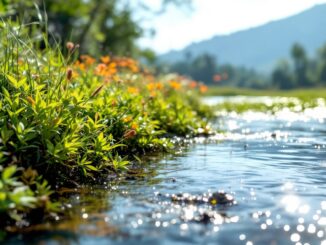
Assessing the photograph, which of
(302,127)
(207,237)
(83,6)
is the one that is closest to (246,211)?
(207,237)

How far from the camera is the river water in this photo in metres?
3.17

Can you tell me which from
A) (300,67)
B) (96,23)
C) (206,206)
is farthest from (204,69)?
(206,206)

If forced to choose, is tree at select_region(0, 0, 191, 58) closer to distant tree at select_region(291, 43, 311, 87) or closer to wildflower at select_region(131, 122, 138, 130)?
wildflower at select_region(131, 122, 138, 130)

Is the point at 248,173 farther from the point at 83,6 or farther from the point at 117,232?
the point at 83,6

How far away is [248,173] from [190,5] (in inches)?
1802

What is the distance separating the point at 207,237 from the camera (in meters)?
3.14

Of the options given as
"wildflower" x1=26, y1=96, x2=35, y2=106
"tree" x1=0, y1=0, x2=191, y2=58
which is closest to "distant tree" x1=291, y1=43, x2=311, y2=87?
"tree" x1=0, y1=0, x2=191, y2=58

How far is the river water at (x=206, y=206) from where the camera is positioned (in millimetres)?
3166

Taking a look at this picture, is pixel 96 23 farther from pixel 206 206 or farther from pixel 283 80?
→ pixel 283 80

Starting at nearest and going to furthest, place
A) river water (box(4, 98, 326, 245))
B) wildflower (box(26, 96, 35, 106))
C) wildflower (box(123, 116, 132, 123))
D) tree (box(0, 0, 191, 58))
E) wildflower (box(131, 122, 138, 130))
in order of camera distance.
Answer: river water (box(4, 98, 326, 245)) → wildflower (box(26, 96, 35, 106)) → wildflower (box(131, 122, 138, 130)) → wildflower (box(123, 116, 132, 123)) → tree (box(0, 0, 191, 58))

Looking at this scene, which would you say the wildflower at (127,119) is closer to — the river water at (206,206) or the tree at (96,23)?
the river water at (206,206)

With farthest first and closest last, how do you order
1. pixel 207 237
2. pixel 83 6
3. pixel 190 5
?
pixel 190 5, pixel 83 6, pixel 207 237

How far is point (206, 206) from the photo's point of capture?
3.90 meters

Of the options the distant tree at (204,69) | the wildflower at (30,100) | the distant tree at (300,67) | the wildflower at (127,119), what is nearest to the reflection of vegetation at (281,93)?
the wildflower at (127,119)
